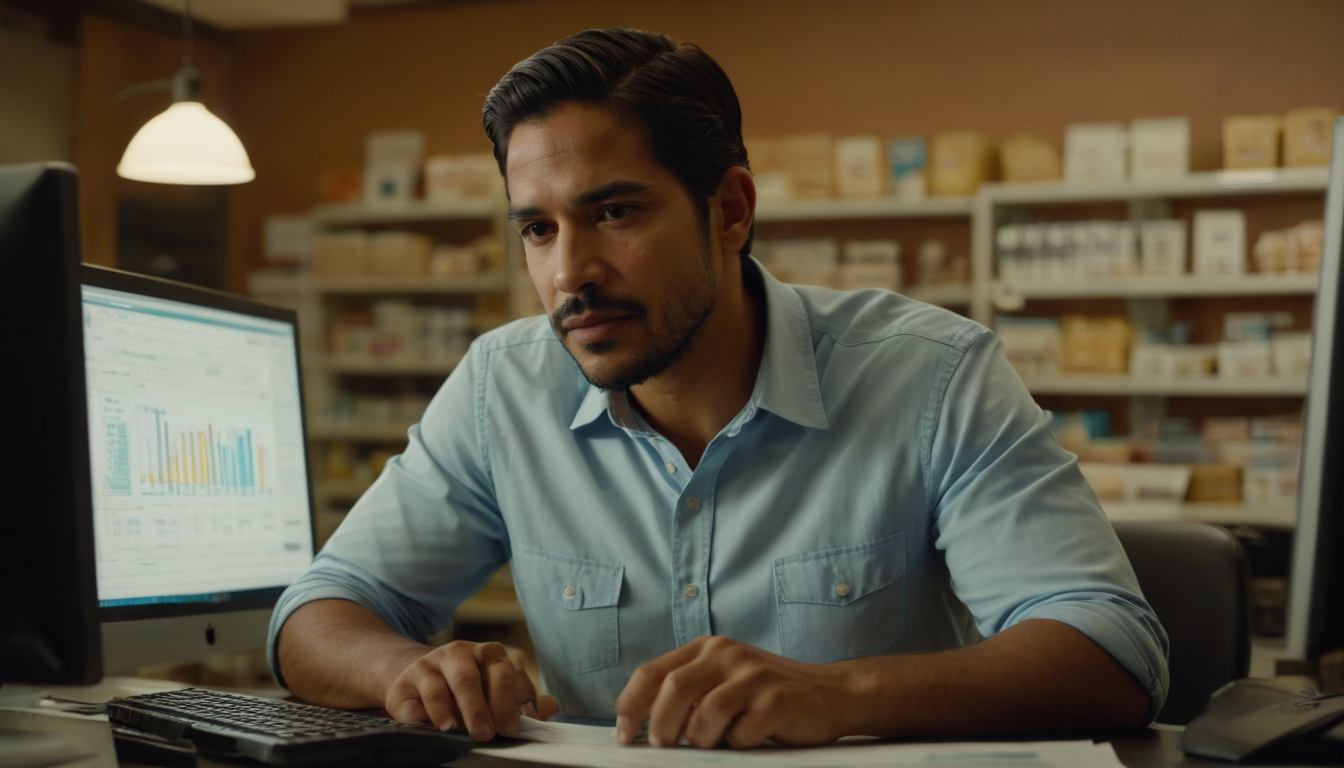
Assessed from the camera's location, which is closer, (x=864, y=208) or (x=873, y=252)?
(x=864, y=208)

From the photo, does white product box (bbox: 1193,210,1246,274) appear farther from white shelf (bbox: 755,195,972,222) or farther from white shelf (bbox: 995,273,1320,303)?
white shelf (bbox: 755,195,972,222)

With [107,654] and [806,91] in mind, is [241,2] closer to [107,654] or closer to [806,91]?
[806,91]

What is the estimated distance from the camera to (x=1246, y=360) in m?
3.85

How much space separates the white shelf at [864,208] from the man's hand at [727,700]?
3.57 metres

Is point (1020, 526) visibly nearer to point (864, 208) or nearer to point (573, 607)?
point (573, 607)

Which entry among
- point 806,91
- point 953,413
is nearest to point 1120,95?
point 806,91

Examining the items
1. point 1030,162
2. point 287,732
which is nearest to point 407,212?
point 1030,162

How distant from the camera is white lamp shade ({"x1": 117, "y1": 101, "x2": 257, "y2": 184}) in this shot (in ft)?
9.75

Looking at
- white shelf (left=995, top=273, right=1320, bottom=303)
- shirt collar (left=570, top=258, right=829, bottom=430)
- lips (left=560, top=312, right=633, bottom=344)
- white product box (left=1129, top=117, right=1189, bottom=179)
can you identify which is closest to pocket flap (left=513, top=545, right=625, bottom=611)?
shirt collar (left=570, top=258, right=829, bottom=430)

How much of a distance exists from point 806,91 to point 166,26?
3117mm

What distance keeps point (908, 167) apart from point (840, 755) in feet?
12.4

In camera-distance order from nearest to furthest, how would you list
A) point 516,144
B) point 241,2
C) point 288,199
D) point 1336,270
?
point 1336,270 < point 516,144 < point 241,2 < point 288,199

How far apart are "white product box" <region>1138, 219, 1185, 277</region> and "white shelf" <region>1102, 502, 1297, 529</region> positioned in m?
0.85

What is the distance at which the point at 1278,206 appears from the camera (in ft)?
13.5
